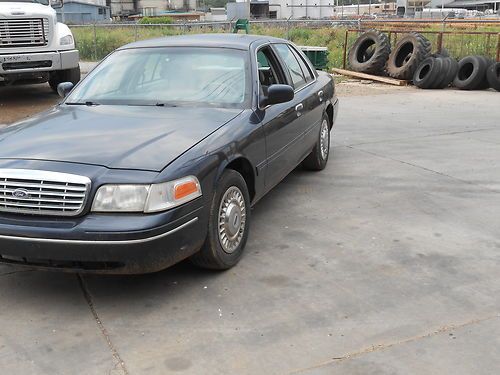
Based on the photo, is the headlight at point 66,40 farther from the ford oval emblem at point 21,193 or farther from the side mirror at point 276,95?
the ford oval emblem at point 21,193

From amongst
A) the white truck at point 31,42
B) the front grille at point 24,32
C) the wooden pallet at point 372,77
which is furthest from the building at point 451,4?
the front grille at point 24,32

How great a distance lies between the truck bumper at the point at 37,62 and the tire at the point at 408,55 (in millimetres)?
8835

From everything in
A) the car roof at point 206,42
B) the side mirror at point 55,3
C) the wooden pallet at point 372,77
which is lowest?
the wooden pallet at point 372,77

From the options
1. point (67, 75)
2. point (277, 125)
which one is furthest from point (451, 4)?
point (277, 125)

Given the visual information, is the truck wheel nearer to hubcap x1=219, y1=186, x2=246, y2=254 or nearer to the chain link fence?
hubcap x1=219, y1=186, x2=246, y2=254

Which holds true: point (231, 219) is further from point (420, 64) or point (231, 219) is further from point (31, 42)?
point (420, 64)

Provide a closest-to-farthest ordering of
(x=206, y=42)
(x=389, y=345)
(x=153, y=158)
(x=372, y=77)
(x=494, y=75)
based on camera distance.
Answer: (x=389, y=345) → (x=153, y=158) → (x=206, y=42) → (x=494, y=75) → (x=372, y=77)

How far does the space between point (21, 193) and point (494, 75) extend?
1375 centimetres

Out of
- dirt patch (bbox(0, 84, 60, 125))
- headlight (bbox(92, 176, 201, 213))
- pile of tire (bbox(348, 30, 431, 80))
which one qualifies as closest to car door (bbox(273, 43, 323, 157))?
headlight (bbox(92, 176, 201, 213))

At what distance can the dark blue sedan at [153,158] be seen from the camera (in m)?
3.30

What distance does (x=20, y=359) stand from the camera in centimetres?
304

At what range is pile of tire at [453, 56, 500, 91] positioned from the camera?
14.6 metres

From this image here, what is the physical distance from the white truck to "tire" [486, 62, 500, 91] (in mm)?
10017

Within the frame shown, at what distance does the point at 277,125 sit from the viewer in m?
4.90
